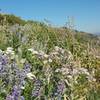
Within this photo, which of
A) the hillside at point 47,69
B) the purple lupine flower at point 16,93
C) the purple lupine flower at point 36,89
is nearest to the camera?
the purple lupine flower at point 16,93

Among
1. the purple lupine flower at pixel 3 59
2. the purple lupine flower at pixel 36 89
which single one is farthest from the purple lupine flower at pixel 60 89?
the purple lupine flower at pixel 3 59

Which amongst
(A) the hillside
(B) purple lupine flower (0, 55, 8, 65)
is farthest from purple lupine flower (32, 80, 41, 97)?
(B) purple lupine flower (0, 55, 8, 65)

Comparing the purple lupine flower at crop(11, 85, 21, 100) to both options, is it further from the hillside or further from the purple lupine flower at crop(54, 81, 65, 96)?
the purple lupine flower at crop(54, 81, 65, 96)

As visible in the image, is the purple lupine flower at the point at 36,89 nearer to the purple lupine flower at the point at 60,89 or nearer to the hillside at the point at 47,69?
the hillside at the point at 47,69

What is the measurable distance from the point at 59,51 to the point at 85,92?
775 mm

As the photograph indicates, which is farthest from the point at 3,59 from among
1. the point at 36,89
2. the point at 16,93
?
the point at 16,93

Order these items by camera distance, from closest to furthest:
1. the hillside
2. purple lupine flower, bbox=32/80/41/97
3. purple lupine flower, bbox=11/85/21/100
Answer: purple lupine flower, bbox=11/85/21/100, the hillside, purple lupine flower, bbox=32/80/41/97

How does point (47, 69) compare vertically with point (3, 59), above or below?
below

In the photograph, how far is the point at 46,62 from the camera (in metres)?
6.09

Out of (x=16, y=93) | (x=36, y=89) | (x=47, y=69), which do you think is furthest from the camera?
(x=47, y=69)

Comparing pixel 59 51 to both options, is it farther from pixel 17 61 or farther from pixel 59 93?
pixel 17 61

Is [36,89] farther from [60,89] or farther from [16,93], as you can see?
[16,93]

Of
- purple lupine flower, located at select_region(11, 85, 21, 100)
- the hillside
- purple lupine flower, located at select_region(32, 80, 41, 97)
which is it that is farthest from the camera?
purple lupine flower, located at select_region(32, 80, 41, 97)

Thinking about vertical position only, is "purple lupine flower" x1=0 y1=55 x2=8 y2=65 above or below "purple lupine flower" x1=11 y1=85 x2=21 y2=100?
above
